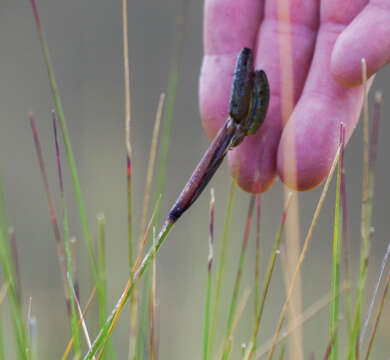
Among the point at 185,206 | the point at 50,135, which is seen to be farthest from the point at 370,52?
the point at 50,135

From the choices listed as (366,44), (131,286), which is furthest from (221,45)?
(131,286)

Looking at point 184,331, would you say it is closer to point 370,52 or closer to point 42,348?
point 42,348

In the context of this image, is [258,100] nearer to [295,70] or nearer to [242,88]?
[242,88]

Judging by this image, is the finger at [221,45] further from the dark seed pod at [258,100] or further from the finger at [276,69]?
the dark seed pod at [258,100]

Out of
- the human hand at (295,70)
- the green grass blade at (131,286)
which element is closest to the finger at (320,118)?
the human hand at (295,70)

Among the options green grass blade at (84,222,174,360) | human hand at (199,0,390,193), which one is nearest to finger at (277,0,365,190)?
human hand at (199,0,390,193)

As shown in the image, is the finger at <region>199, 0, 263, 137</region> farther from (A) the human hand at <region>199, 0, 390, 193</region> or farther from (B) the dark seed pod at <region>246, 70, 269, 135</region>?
(B) the dark seed pod at <region>246, 70, 269, 135</region>

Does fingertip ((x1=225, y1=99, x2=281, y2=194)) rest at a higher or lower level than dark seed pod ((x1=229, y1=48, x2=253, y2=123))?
lower
